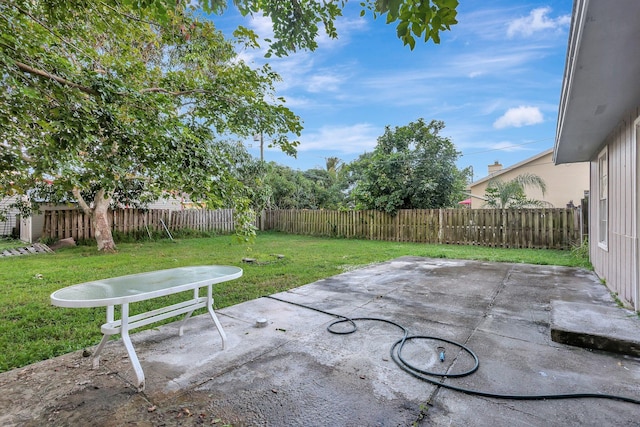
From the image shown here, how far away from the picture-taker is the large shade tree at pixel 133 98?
2314 millimetres

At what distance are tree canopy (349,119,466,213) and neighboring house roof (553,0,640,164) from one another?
713 centimetres

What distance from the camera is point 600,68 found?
251 cm

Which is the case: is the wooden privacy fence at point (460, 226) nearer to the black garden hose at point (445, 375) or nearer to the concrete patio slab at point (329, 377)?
the concrete patio slab at point (329, 377)

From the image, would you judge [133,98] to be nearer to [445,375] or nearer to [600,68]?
[445,375]

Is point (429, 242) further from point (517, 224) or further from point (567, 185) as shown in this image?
point (567, 185)

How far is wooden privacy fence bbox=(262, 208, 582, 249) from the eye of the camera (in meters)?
9.30

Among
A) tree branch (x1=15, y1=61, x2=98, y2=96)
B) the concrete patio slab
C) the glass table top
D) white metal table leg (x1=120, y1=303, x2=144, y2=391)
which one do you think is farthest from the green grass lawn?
tree branch (x1=15, y1=61, x2=98, y2=96)

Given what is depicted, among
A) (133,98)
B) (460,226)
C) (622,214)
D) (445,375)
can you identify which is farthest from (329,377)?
(460,226)

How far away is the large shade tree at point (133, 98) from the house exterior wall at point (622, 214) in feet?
11.3

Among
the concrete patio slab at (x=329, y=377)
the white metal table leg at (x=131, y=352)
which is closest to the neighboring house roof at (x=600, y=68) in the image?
the concrete patio slab at (x=329, y=377)

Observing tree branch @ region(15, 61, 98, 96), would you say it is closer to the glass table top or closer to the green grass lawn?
the glass table top

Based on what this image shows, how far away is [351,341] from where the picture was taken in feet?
9.05

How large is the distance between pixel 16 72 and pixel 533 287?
20.6 ft

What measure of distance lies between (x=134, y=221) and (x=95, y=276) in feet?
23.0
